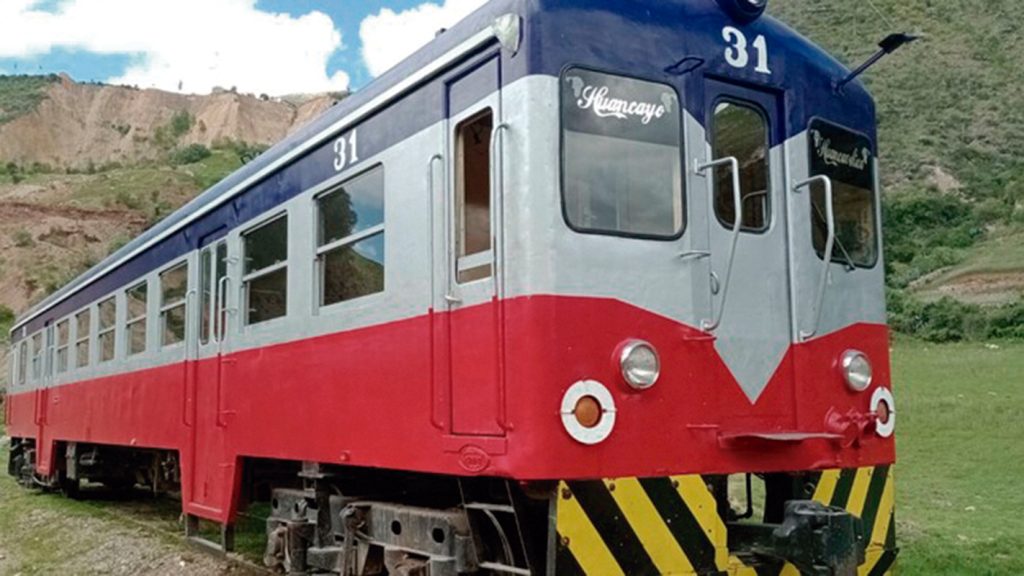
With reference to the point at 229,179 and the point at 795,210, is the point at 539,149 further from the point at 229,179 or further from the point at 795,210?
the point at 229,179

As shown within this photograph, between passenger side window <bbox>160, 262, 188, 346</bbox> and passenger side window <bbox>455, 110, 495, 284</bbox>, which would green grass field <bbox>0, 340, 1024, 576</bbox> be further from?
passenger side window <bbox>455, 110, 495, 284</bbox>

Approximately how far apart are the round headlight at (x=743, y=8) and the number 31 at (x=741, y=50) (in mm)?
73

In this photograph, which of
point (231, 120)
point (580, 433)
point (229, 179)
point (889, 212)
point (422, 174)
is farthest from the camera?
point (231, 120)

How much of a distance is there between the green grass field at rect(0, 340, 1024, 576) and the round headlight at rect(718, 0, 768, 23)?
173 inches

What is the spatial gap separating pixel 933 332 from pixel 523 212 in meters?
30.0

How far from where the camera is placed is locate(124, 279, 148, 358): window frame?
10367 mm

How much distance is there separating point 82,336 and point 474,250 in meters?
10.2

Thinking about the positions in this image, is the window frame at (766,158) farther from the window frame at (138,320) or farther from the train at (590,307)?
the window frame at (138,320)

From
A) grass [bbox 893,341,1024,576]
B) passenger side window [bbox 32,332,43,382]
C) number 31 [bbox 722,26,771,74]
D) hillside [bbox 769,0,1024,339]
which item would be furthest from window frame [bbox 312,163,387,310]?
hillside [bbox 769,0,1024,339]

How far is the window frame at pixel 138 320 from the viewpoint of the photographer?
10367 mm

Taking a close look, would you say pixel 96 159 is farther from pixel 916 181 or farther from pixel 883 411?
pixel 883 411

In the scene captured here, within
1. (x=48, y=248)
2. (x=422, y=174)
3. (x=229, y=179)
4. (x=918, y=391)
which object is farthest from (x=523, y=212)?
(x=48, y=248)

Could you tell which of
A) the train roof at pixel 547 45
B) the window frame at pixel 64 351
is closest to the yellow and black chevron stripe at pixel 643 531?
the train roof at pixel 547 45

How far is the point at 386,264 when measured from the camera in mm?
5613
